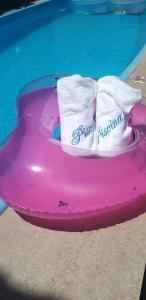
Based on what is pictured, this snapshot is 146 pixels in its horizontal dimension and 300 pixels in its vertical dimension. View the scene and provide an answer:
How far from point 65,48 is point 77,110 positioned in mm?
4689

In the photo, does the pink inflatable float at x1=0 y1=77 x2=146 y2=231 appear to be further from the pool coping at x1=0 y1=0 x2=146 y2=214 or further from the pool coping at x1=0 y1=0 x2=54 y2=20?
the pool coping at x1=0 y1=0 x2=54 y2=20

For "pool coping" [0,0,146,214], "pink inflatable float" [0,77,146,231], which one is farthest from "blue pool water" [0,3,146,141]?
"pink inflatable float" [0,77,146,231]

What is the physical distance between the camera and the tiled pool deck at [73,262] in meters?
1.28

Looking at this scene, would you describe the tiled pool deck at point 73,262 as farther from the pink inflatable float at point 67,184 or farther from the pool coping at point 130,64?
the pool coping at point 130,64

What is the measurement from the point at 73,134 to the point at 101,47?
4.56 m

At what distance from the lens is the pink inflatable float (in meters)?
1.43

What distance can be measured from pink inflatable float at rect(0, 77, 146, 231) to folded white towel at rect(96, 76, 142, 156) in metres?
0.06

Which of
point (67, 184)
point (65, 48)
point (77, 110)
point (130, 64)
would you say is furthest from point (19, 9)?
point (67, 184)

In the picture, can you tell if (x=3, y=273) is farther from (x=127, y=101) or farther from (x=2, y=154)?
(x=127, y=101)

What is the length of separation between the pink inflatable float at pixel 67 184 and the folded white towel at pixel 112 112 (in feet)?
0.19

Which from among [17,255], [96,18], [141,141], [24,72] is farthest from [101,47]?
[17,255]

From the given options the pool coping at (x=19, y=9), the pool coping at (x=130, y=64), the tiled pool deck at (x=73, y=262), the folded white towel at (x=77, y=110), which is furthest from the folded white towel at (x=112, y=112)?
the pool coping at (x=19, y=9)

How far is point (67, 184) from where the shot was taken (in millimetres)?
1429

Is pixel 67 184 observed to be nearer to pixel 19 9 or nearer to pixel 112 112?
pixel 112 112
